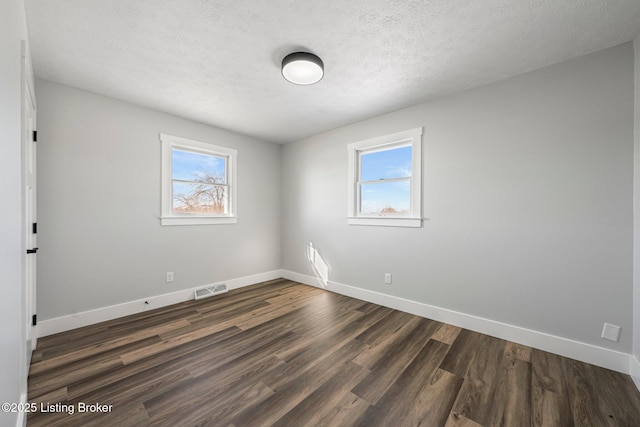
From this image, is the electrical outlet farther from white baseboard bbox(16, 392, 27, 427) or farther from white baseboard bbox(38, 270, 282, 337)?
white baseboard bbox(38, 270, 282, 337)

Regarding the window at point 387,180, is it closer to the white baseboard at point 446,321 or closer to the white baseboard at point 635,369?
the white baseboard at point 446,321

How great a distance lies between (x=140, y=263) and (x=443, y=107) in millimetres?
4230

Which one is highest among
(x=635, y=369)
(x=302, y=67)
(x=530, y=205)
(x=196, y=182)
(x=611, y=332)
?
(x=302, y=67)

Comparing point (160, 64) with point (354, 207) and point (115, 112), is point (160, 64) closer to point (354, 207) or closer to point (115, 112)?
point (115, 112)

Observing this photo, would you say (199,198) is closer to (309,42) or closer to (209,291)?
(209,291)

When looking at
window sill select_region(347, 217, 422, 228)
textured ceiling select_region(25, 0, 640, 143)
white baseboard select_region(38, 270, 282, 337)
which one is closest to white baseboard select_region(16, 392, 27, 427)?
white baseboard select_region(38, 270, 282, 337)

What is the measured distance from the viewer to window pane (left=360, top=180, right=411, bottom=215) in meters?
3.25

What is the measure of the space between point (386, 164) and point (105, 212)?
142 inches

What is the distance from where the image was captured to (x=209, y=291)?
12.0 ft

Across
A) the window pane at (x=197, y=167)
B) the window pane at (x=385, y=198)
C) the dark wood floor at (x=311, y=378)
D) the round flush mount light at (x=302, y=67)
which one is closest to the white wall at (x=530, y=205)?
the window pane at (x=385, y=198)

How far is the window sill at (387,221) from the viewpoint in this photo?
3070 mm

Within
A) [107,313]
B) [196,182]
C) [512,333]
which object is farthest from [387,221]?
[107,313]

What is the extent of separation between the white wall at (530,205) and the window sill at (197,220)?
2.39 metres

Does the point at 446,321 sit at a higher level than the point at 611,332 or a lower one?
lower
